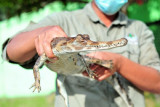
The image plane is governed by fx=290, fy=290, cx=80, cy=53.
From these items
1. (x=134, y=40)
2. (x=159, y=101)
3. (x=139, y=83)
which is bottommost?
(x=159, y=101)

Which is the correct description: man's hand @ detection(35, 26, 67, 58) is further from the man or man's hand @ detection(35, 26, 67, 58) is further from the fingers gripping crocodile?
the man

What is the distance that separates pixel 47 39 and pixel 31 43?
0.75ft

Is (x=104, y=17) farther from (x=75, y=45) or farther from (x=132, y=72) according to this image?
(x=75, y=45)

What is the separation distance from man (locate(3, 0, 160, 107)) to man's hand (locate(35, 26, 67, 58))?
0.16 metres

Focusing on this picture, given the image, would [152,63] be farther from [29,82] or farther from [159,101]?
[29,82]

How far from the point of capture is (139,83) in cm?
264

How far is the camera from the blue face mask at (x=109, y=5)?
285 cm

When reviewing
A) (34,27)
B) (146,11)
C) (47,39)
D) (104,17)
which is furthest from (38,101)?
(47,39)

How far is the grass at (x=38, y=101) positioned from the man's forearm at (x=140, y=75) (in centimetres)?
391

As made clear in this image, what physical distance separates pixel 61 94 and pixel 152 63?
97cm

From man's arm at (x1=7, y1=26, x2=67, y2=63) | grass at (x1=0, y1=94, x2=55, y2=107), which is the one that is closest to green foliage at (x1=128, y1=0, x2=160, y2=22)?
grass at (x1=0, y1=94, x2=55, y2=107)

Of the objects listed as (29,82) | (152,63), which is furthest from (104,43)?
(29,82)

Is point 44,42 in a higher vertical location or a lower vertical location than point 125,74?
higher

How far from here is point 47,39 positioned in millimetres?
1961
